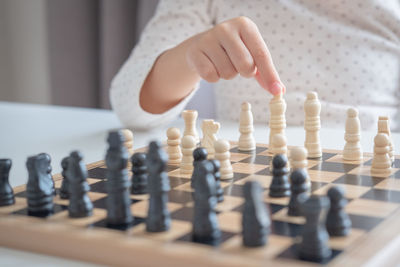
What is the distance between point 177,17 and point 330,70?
0.53 meters

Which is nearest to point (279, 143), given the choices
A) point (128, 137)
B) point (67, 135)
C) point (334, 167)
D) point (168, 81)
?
point (334, 167)

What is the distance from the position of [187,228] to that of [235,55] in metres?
0.64

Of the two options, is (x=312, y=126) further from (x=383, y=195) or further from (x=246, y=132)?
(x=383, y=195)

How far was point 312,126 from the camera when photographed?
4.02 feet

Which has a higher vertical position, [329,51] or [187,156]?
[329,51]

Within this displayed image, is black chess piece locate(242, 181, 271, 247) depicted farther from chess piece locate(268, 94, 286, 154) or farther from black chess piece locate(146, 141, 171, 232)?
chess piece locate(268, 94, 286, 154)

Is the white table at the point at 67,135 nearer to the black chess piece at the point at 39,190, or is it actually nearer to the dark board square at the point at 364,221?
the black chess piece at the point at 39,190

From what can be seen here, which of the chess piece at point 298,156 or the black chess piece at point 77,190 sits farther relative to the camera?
the chess piece at point 298,156

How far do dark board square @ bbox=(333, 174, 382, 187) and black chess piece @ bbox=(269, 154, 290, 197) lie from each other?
118 mm

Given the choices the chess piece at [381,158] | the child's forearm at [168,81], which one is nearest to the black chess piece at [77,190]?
the chess piece at [381,158]

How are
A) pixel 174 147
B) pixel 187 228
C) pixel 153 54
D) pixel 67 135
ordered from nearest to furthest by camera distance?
pixel 187 228
pixel 174 147
pixel 67 135
pixel 153 54

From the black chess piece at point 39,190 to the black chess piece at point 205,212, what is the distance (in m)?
0.23

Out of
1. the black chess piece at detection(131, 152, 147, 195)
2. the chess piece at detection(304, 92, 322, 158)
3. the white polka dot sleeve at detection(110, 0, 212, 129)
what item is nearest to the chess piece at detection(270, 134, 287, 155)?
the chess piece at detection(304, 92, 322, 158)

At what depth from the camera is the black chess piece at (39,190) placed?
821 millimetres
